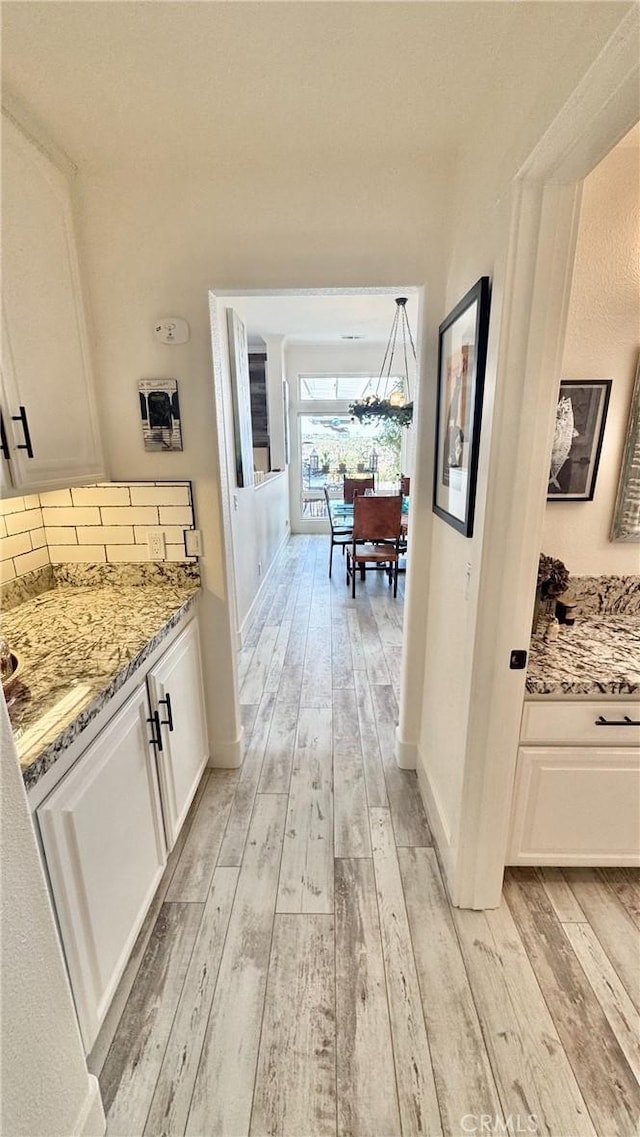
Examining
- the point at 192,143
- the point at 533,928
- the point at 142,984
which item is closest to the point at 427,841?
the point at 533,928

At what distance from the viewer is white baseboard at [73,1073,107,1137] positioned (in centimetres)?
94

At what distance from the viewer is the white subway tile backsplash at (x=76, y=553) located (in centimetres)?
186

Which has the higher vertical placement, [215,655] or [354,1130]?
[215,655]

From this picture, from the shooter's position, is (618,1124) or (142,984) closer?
(618,1124)

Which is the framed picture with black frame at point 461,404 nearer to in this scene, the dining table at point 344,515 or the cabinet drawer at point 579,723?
the cabinet drawer at point 579,723

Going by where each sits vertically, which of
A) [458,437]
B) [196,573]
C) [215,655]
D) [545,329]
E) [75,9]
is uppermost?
[75,9]

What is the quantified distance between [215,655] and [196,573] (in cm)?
39

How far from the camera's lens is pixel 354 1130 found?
40.2 inches

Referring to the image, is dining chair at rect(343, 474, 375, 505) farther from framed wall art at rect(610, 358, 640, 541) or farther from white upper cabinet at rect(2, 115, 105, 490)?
white upper cabinet at rect(2, 115, 105, 490)

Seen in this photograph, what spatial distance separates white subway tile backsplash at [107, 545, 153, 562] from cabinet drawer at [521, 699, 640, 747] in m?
1.55

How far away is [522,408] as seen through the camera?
108cm

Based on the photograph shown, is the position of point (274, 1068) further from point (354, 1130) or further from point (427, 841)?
point (427, 841)

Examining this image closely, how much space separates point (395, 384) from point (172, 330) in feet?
18.7

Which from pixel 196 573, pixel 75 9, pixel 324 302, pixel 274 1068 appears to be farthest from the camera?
pixel 324 302
